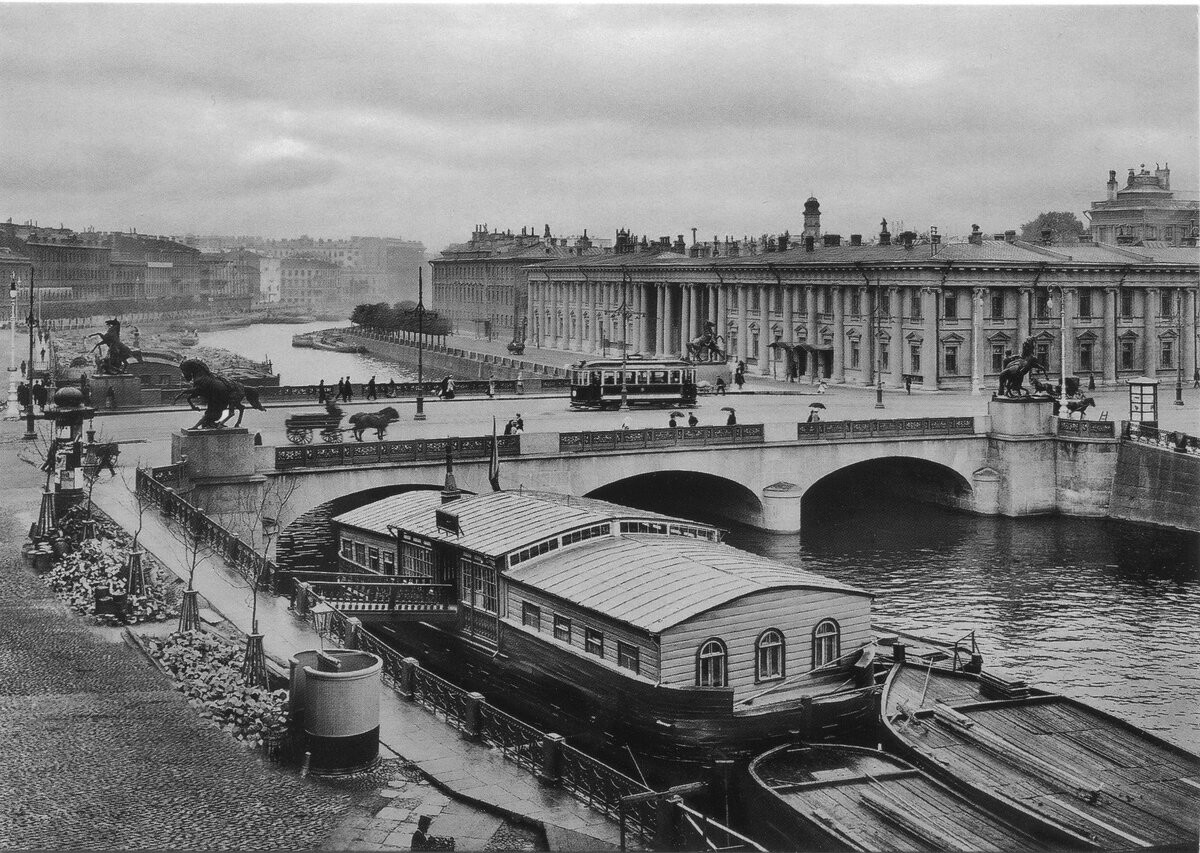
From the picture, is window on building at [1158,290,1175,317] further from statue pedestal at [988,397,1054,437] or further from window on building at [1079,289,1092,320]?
statue pedestal at [988,397,1054,437]

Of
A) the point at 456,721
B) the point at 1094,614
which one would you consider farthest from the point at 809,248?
the point at 456,721

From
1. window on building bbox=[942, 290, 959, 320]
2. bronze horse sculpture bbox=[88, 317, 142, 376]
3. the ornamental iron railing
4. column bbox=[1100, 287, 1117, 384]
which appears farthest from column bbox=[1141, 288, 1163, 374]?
bronze horse sculpture bbox=[88, 317, 142, 376]

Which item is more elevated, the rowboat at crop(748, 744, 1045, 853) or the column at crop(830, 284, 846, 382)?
the column at crop(830, 284, 846, 382)

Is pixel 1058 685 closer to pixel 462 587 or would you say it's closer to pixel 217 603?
pixel 462 587

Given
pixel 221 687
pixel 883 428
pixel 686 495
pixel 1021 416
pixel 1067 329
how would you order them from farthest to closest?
pixel 1067 329, pixel 686 495, pixel 1021 416, pixel 883 428, pixel 221 687

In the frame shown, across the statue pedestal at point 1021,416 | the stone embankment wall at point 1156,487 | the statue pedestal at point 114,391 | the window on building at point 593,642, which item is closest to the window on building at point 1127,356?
the statue pedestal at point 1021,416

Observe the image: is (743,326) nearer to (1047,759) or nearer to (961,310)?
(961,310)

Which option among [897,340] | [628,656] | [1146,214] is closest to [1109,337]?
[897,340]

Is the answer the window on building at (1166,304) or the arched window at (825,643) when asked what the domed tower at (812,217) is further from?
the arched window at (825,643)
